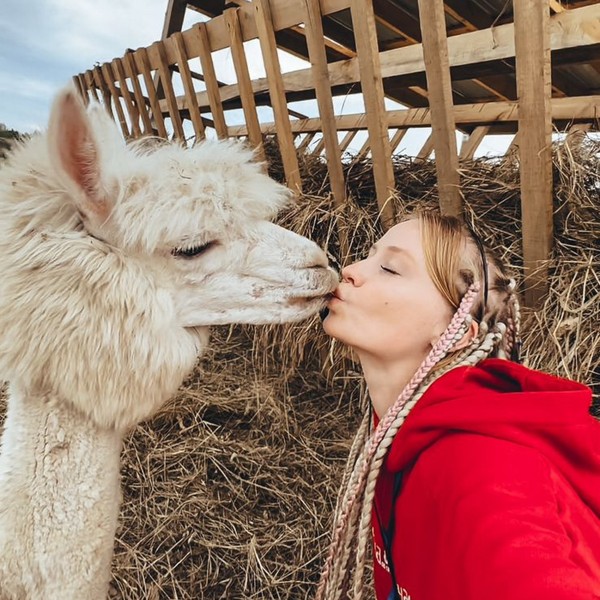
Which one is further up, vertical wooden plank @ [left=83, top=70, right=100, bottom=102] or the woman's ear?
vertical wooden plank @ [left=83, top=70, right=100, bottom=102]

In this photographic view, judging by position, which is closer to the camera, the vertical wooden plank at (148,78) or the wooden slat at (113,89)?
the vertical wooden plank at (148,78)

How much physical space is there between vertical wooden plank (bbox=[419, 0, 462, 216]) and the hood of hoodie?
4.52 ft

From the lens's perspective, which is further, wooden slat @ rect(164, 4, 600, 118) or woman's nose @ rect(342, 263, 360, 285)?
wooden slat @ rect(164, 4, 600, 118)

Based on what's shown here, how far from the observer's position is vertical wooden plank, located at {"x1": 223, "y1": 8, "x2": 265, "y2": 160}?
119 inches

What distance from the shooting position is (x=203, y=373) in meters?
3.11

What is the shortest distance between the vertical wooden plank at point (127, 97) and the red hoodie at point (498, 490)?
492cm

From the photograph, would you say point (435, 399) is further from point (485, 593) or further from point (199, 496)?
point (199, 496)

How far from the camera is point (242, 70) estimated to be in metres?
3.07

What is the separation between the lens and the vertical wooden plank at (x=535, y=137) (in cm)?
177

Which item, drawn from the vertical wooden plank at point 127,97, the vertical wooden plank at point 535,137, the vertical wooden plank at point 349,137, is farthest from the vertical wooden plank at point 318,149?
the vertical wooden plank at point 127,97

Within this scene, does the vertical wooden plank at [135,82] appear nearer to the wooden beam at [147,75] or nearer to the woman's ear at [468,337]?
the wooden beam at [147,75]

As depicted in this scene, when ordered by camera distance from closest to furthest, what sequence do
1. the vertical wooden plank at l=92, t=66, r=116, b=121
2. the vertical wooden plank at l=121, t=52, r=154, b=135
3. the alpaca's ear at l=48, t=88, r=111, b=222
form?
the alpaca's ear at l=48, t=88, r=111, b=222 → the vertical wooden plank at l=121, t=52, r=154, b=135 → the vertical wooden plank at l=92, t=66, r=116, b=121

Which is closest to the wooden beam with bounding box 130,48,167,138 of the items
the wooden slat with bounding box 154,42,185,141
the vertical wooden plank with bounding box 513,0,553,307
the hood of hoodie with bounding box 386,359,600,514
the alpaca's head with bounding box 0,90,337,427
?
the wooden slat with bounding box 154,42,185,141

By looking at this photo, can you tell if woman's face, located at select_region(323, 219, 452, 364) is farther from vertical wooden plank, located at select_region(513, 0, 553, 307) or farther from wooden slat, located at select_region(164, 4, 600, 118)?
wooden slat, located at select_region(164, 4, 600, 118)
